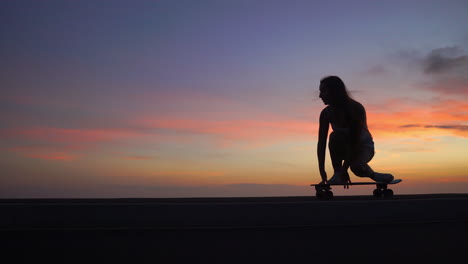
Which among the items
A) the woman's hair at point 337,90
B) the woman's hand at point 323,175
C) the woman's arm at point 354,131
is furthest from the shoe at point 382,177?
the woman's hair at point 337,90

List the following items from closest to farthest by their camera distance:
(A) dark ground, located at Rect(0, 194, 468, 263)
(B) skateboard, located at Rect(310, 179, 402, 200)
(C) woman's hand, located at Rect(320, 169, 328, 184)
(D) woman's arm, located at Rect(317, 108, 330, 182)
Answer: (A) dark ground, located at Rect(0, 194, 468, 263)
(B) skateboard, located at Rect(310, 179, 402, 200)
(C) woman's hand, located at Rect(320, 169, 328, 184)
(D) woman's arm, located at Rect(317, 108, 330, 182)

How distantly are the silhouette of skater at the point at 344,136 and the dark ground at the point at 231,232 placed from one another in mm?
1453

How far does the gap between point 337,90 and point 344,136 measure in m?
0.45

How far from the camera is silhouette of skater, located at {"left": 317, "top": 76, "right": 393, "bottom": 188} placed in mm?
4441

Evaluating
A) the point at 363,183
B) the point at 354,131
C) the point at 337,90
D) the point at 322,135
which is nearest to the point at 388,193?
the point at 363,183

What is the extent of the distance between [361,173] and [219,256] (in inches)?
108

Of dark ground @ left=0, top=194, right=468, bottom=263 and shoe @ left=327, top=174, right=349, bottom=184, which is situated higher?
shoe @ left=327, top=174, right=349, bottom=184

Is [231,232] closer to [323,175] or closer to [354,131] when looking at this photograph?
[323,175]

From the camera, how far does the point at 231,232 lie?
98.6 inches

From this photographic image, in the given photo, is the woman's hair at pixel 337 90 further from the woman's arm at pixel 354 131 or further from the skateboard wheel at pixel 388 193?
the skateboard wheel at pixel 388 193

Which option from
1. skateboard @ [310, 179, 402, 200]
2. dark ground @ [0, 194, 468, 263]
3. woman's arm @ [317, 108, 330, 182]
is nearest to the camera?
dark ground @ [0, 194, 468, 263]

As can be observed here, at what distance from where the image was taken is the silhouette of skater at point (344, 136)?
14.6ft

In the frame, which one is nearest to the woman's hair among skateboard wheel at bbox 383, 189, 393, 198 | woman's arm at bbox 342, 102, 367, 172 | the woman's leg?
woman's arm at bbox 342, 102, 367, 172

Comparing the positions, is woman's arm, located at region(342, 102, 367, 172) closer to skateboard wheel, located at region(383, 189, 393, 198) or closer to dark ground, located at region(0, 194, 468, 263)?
skateboard wheel, located at region(383, 189, 393, 198)
